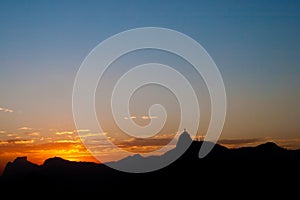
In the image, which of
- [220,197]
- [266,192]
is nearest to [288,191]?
[266,192]

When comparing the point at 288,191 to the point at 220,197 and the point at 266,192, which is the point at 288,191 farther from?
the point at 220,197

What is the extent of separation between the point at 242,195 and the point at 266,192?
11.5m

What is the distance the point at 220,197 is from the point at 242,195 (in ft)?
37.0

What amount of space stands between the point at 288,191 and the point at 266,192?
33.6 ft

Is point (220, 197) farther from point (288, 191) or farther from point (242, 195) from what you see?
point (288, 191)

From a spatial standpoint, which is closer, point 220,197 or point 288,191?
point 288,191

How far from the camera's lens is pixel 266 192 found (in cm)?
19000

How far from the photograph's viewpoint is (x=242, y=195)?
193 m

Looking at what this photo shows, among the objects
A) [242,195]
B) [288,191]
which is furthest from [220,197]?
[288,191]

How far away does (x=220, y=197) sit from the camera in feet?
648

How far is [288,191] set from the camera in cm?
18538

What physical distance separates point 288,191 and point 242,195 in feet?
70.9
